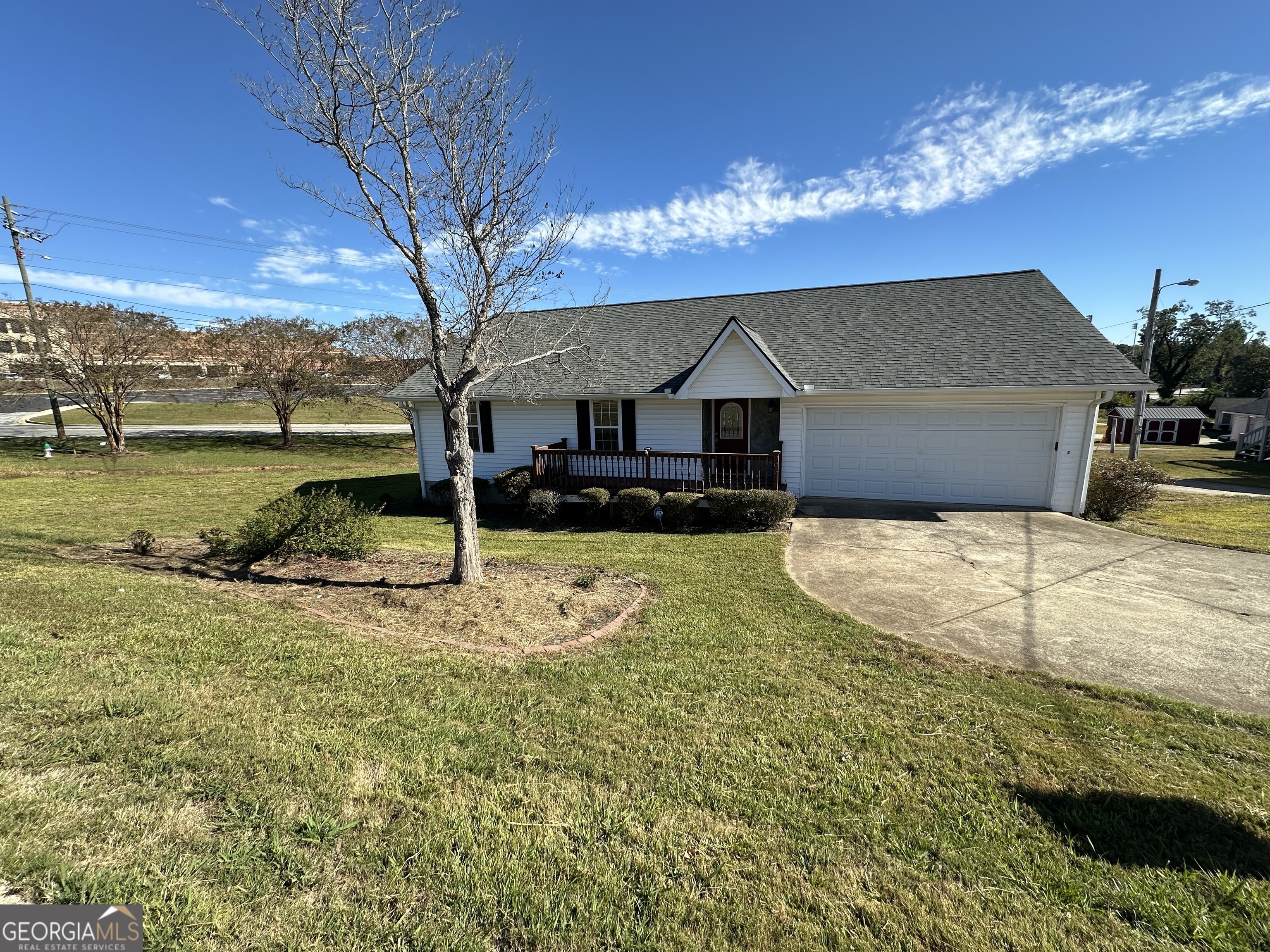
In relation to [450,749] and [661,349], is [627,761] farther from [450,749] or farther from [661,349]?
[661,349]

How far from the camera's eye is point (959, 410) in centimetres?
1212

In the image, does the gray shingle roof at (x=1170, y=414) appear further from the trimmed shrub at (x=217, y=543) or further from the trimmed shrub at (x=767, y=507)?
the trimmed shrub at (x=217, y=543)

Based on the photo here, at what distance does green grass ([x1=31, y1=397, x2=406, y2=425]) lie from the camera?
123ft

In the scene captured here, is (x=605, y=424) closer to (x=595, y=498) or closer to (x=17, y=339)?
(x=595, y=498)

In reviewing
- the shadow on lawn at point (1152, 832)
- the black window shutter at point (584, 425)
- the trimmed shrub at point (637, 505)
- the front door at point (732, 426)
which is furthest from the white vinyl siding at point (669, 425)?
the shadow on lawn at point (1152, 832)

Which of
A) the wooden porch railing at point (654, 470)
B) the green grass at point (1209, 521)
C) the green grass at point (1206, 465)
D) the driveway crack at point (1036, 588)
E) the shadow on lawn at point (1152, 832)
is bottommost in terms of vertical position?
the green grass at point (1206, 465)

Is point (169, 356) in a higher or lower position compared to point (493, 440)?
higher

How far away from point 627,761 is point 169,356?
3177cm

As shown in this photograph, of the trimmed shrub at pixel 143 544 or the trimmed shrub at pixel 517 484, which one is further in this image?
the trimmed shrub at pixel 517 484

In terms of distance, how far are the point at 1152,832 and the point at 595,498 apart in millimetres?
10023

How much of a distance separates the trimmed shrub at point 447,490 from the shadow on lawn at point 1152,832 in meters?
13.3

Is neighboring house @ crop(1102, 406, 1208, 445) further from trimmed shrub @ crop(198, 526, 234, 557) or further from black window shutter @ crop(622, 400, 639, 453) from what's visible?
trimmed shrub @ crop(198, 526, 234, 557)

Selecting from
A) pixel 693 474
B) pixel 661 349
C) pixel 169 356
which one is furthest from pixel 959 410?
pixel 169 356

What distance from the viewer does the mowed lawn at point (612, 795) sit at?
2.45 meters
